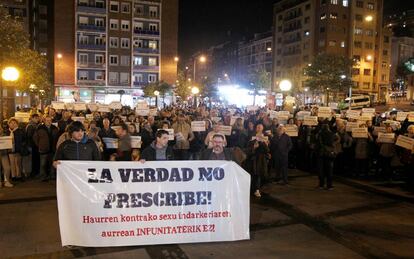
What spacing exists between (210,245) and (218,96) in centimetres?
6781

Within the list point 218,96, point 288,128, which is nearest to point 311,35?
point 218,96

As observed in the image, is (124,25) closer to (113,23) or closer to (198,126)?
(113,23)

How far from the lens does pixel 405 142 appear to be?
13109 millimetres

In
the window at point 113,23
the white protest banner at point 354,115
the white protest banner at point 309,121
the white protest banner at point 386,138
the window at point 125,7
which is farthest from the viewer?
the window at point 125,7

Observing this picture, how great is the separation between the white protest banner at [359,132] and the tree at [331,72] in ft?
174

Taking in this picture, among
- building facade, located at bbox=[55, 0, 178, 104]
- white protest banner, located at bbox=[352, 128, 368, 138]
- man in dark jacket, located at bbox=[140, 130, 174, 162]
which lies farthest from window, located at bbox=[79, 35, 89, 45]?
man in dark jacket, located at bbox=[140, 130, 174, 162]

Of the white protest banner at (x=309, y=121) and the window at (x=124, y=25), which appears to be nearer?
the white protest banner at (x=309, y=121)

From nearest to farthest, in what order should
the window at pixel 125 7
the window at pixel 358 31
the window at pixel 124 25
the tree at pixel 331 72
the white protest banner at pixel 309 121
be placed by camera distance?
1. the white protest banner at pixel 309 121
2. the tree at pixel 331 72
3. the window at pixel 125 7
4. the window at pixel 124 25
5. the window at pixel 358 31

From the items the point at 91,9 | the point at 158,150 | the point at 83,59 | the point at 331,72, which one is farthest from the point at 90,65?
the point at 158,150

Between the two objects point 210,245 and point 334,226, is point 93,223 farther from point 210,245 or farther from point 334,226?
point 334,226

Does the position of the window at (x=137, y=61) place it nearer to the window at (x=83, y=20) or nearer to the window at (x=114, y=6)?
the window at (x=114, y=6)

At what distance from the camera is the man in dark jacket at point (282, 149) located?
43.6 ft

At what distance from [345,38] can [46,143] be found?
269 feet

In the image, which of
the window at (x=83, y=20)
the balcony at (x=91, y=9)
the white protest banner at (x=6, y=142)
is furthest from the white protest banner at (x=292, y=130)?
the window at (x=83, y=20)
